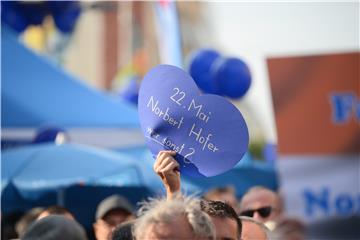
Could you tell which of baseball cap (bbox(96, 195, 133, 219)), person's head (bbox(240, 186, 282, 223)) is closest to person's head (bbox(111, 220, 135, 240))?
person's head (bbox(240, 186, 282, 223))

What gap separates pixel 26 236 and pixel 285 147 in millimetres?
4873

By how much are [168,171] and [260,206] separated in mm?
1592

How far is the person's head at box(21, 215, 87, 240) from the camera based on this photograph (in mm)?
2254

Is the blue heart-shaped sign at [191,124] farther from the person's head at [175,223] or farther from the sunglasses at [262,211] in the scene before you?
the sunglasses at [262,211]

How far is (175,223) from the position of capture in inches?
79.6

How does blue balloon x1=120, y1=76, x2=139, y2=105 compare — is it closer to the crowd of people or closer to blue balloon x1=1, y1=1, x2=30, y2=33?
blue balloon x1=1, y1=1, x2=30, y2=33

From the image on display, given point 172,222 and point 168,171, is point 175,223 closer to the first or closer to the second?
point 172,222

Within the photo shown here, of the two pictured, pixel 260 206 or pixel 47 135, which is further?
pixel 47 135

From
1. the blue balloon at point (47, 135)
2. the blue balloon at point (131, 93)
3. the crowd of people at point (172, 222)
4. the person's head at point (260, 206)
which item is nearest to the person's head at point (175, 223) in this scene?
the crowd of people at point (172, 222)

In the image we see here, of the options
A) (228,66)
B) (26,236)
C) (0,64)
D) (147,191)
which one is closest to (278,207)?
(147,191)

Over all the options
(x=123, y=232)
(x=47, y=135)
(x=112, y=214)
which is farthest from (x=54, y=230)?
(x=47, y=135)

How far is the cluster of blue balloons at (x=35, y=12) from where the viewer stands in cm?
803

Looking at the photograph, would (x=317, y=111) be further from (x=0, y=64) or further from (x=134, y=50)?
(x=134, y=50)

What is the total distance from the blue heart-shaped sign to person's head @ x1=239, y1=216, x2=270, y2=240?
410mm
